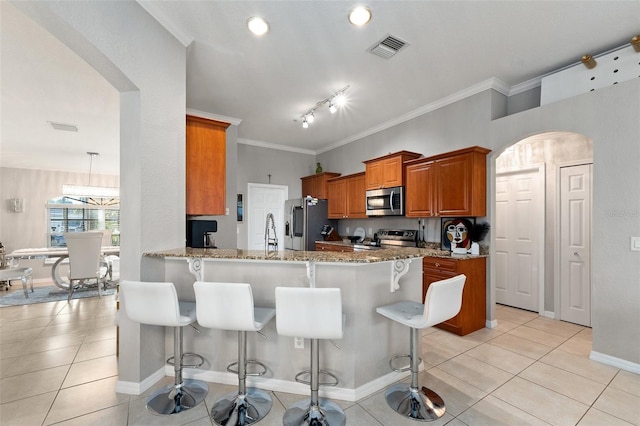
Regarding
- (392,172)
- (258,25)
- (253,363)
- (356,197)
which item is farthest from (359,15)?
(356,197)

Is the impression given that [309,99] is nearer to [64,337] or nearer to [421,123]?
[421,123]

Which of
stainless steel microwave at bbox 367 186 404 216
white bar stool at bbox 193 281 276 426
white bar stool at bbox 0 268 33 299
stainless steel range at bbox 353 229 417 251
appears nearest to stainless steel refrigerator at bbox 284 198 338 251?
stainless steel range at bbox 353 229 417 251

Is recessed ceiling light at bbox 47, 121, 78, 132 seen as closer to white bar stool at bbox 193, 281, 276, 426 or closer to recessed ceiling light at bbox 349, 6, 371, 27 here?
white bar stool at bbox 193, 281, 276, 426

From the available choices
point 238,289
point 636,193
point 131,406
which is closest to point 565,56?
point 636,193

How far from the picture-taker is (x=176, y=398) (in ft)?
6.66

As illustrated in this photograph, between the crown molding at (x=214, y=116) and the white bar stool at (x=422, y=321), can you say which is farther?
the crown molding at (x=214, y=116)

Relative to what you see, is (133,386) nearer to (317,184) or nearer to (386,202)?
(386,202)

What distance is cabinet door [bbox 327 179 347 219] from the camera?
219 inches

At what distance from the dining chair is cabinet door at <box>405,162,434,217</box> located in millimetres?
5265

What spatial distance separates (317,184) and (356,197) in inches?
46.1

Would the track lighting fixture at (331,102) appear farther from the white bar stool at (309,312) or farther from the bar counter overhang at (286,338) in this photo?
the white bar stool at (309,312)

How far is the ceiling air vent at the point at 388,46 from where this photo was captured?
8.75 ft

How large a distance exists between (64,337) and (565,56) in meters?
6.15

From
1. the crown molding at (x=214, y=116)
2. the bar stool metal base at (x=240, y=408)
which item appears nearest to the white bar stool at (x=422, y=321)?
the bar stool metal base at (x=240, y=408)
